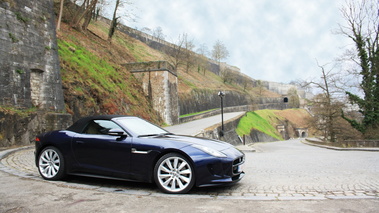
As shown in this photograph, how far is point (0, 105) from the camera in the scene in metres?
11.6

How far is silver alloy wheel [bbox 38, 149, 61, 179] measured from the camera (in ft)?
19.3

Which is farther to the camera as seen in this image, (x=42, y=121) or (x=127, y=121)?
(x=42, y=121)

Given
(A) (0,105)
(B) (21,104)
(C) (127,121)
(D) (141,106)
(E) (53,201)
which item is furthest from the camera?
(D) (141,106)

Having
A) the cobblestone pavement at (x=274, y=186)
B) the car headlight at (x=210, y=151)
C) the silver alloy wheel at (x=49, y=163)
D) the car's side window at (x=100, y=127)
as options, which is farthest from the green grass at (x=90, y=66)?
the car headlight at (x=210, y=151)

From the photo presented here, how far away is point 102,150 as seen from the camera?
549 cm

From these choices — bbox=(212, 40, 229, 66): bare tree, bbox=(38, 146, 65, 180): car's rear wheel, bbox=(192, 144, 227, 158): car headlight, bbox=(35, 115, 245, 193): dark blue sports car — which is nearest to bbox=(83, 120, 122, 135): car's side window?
bbox=(35, 115, 245, 193): dark blue sports car

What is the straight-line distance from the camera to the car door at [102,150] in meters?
5.31

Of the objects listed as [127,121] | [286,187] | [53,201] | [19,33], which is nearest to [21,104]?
[19,33]

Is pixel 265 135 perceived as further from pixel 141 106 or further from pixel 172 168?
pixel 172 168

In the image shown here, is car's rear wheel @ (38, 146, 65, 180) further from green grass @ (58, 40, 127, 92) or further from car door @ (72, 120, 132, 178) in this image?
green grass @ (58, 40, 127, 92)

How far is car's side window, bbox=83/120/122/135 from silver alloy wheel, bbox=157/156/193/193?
1285 millimetres

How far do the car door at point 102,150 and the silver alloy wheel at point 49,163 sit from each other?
513mm

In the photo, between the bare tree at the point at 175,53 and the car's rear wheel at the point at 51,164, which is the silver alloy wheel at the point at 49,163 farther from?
the bare tree at the point at 175,53

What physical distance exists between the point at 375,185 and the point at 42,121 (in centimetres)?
1238
